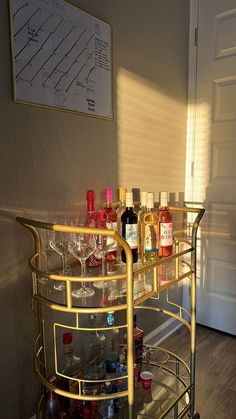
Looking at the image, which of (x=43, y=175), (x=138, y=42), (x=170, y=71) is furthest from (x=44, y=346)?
(x=170, y=71)

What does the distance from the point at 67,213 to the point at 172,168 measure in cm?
91

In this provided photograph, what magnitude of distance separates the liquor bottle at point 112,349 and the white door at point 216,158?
34.7 inches

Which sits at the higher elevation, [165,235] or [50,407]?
[165,235]

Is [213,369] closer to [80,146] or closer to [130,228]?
[130,228]

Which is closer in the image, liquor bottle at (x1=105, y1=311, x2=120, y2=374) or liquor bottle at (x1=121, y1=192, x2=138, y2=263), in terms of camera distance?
liquor bottle at (x1=121, y1=192, x2=138, y2=263)

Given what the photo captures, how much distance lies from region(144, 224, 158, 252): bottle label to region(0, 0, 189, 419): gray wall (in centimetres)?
31

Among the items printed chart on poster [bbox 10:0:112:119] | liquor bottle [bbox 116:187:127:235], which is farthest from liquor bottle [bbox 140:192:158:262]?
printed chart on poster [bbox 10:0:112:119]

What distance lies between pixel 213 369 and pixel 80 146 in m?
1.40

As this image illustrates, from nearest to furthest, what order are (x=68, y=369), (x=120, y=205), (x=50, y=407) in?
(x=50, y=407)
(x=68, y=369)
(x=120, y=205)

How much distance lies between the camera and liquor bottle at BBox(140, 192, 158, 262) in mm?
1231

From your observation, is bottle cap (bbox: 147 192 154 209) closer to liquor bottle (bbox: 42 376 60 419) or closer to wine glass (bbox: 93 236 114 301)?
wine glass (bbox: 93 236 114 301)

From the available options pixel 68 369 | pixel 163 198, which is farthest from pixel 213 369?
pixel 163 198

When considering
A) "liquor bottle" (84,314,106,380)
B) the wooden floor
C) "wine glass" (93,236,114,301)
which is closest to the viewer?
"wine glass" (93,236,114,301)

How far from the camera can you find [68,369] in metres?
1.30
